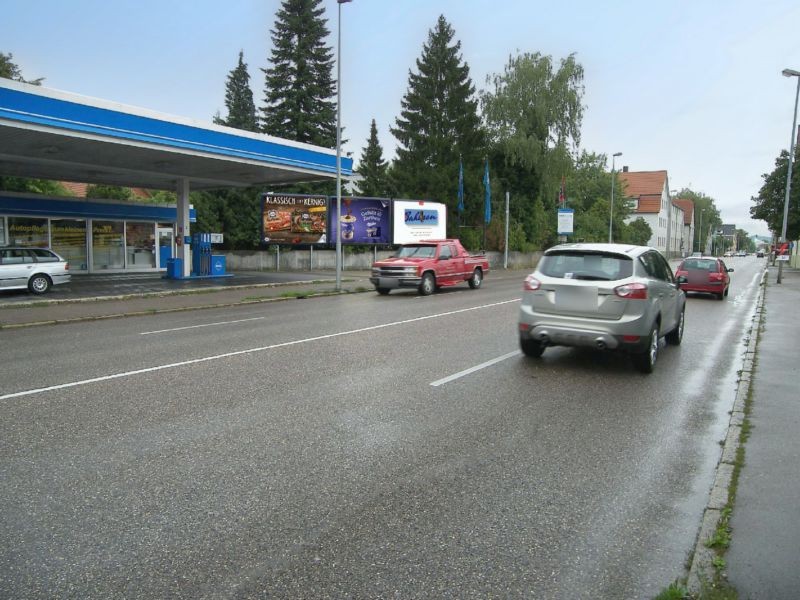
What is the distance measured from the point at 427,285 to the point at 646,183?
96.6 meters

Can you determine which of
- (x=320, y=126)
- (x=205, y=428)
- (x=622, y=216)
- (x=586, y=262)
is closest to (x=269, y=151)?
(x=586, y=262)

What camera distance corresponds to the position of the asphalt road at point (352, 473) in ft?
10.5

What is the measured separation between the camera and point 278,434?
539 cm

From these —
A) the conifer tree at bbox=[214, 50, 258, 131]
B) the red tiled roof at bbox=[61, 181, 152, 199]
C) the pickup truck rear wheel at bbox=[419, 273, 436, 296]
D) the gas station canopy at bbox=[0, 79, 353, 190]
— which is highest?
the conifer tree at bbox=[214, 50, 258, 131]

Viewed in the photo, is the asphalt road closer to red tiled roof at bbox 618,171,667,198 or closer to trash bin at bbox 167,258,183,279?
trash bin at bbox 167,258,183,279

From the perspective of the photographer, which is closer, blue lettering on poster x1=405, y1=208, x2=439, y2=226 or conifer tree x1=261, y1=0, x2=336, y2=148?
blue lettering on poster x1=405, y1=208, x2=439, y2=226

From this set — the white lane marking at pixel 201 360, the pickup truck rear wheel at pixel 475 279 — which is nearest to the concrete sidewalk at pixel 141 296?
the pickup truck rear wheel at pixel 475 279

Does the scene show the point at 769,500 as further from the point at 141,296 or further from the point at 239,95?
the point at 239,95

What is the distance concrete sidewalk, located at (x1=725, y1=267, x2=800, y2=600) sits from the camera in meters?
3.08

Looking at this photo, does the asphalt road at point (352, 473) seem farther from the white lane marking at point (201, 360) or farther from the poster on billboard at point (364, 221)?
the poster on billboard at point (364, 221)

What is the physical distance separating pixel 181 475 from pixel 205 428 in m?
1.13

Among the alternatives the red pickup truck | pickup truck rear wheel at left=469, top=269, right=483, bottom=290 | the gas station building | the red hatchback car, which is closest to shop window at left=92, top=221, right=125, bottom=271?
the gas station building

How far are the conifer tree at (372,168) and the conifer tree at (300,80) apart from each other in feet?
30.7

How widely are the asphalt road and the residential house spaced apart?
97.3 metres
